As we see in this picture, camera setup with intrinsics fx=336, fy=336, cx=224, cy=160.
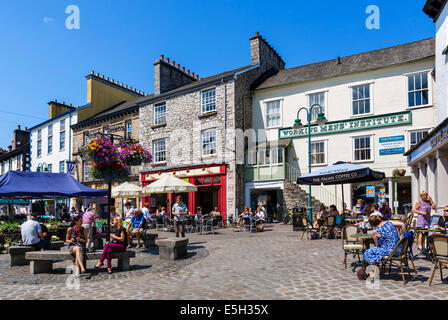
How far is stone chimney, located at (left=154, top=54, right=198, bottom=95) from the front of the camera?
83.2 feet

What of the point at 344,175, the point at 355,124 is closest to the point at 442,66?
the point at 355,124

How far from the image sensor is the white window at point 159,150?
2445 centimetres

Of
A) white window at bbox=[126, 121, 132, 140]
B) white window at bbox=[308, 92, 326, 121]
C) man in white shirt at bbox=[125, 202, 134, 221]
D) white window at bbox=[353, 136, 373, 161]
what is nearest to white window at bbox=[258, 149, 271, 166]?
white window at bbox=[308, 92, 326, 121]

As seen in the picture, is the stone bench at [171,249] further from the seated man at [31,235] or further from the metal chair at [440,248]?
the metal chair at [440,248]

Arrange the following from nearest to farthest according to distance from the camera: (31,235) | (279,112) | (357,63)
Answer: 1. (31,235)
2. (357,63)
3. (279,112)

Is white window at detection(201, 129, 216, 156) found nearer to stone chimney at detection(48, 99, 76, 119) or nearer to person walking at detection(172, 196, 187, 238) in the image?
person walking at detection(172, 196, 187, 238)

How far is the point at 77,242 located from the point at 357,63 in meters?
18.0

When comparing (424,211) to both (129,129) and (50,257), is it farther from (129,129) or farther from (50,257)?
(129,129)

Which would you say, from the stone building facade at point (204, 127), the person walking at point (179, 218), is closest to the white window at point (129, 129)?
the stone building facade at point (204, 127)

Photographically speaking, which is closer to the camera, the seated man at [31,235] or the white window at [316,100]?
the seated man at [31,235]

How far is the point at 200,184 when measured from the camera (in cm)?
2202

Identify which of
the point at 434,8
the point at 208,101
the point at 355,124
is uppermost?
the point at 434,8

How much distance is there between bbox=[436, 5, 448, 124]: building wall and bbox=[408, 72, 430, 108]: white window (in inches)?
80.3

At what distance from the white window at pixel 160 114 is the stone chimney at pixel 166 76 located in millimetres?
1213
